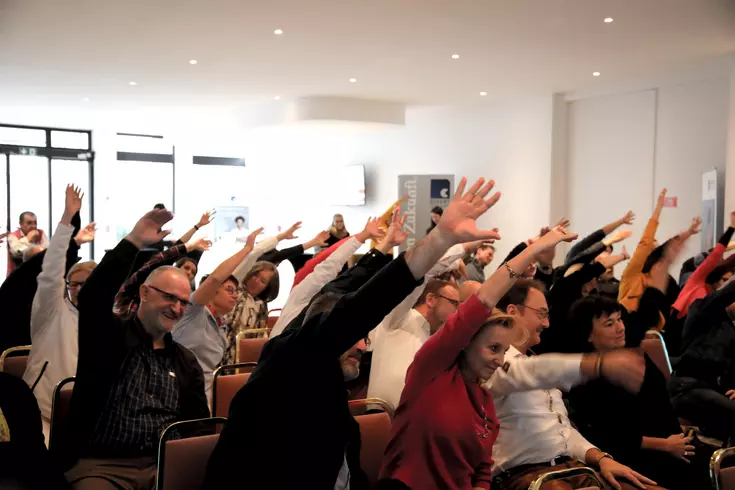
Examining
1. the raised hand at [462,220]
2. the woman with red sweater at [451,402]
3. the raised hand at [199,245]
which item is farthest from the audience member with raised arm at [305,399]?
the raised hand at [199,245]

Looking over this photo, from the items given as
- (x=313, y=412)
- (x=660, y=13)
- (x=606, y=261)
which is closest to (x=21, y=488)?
(x=313, y=412)

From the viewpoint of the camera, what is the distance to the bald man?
2.93 metres

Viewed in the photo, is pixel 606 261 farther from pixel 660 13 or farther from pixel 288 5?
pixel 288 5

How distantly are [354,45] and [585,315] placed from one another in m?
7.05

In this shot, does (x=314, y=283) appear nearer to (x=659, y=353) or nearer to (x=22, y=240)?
(x=659, y=353)

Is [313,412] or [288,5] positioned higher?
[288,5]

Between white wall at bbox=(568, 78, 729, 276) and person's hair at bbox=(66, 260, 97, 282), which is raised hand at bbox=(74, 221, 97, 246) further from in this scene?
white wall at bbox=(568, 78, 729, 276)

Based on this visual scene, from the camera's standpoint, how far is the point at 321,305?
7.33 feet

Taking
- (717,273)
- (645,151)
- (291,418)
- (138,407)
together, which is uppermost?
(645,151)

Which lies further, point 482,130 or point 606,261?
point 482,130

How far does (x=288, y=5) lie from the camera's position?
8.07 m

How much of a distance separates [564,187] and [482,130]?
2.34m

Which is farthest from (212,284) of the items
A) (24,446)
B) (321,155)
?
(321,155)

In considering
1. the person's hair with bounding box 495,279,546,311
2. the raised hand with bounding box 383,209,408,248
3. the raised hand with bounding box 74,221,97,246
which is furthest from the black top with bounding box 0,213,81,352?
the person's hair with bounding box 495,279,546,311
